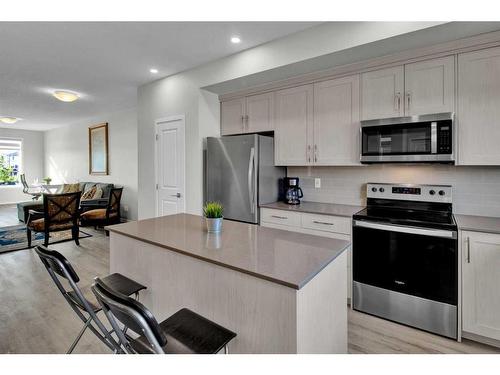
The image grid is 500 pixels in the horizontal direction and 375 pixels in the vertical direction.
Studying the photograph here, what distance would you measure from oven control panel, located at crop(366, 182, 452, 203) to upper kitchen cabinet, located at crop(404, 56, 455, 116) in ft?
2.35

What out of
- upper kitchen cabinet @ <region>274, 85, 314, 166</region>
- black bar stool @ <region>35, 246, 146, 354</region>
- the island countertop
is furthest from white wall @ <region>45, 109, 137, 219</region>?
black bar stool @ <region>35, 246, 146, 354</region>

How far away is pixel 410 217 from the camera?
2.44 m

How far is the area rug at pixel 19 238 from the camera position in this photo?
15.2ft

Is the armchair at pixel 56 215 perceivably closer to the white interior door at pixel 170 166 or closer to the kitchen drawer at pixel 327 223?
the white interior door at pixel 170 166

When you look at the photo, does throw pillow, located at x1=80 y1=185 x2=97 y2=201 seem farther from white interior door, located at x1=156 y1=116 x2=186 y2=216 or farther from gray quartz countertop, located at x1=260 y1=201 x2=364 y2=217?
gray quartz countertop, located at x1=260 y1=201 x2=364 y2=217

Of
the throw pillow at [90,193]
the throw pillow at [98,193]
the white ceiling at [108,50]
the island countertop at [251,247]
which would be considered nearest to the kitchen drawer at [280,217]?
the island countertop at [251,247]

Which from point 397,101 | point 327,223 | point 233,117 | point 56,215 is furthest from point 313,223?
point 56,215

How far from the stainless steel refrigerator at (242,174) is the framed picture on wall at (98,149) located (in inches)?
186

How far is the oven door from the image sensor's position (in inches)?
84.0

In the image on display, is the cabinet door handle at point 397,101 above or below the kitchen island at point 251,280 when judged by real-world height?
above

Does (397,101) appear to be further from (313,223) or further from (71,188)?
(71,188)

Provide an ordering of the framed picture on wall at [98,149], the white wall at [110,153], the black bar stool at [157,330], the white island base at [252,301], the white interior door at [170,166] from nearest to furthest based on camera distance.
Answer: the black bar stool at [157,330]
the white island base at [252,301]
the white interior door at [170,166]
the white wall at [110,153]
the framed picture on wall at [98,149]

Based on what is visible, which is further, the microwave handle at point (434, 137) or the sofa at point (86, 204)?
the sofa at point (86, 204)
